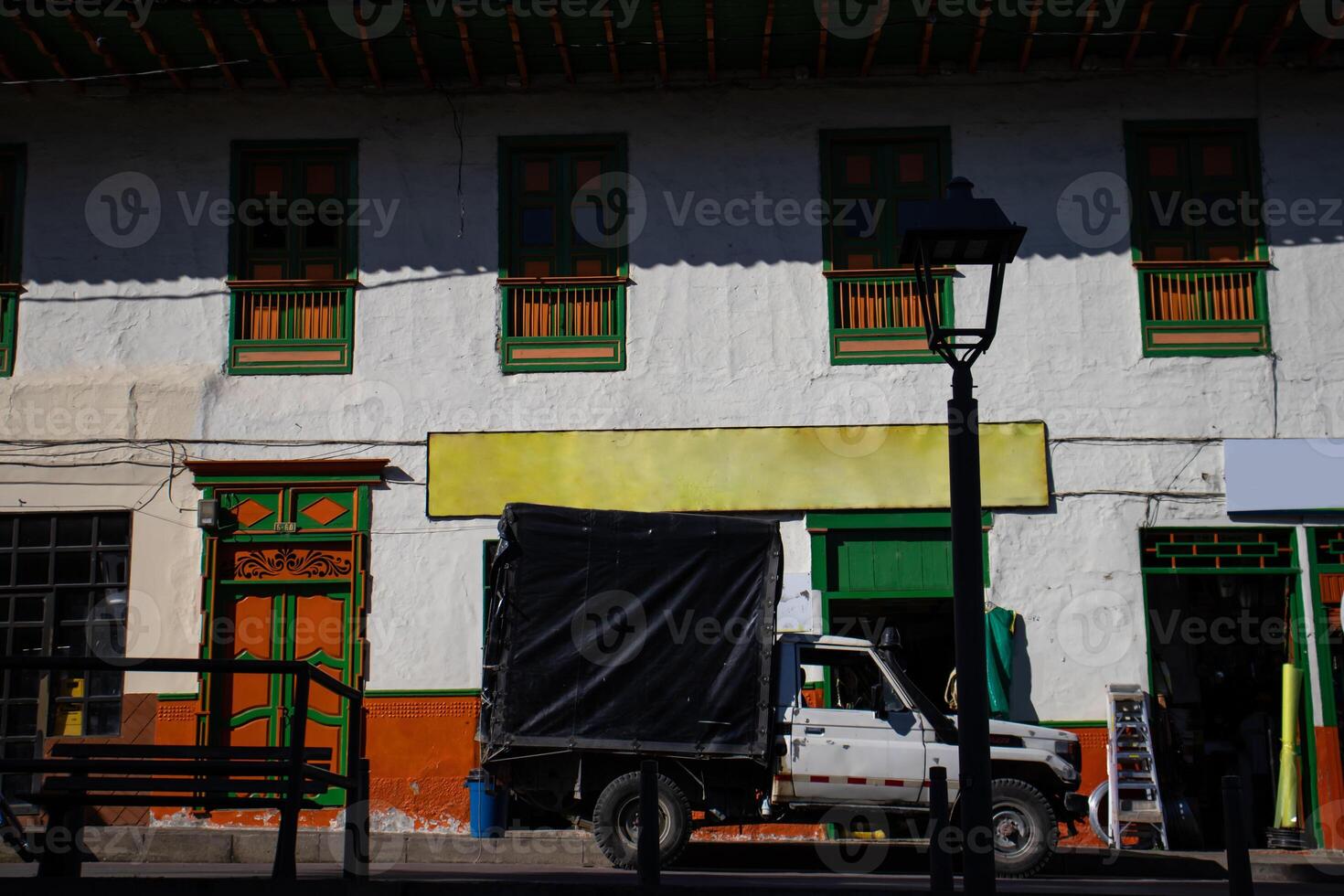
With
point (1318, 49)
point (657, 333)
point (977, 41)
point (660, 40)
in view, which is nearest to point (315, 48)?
point (660, 40)

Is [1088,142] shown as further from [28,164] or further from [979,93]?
[28,164]

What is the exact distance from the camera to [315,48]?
1483 cm

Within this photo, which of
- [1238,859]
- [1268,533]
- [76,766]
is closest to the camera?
[76,766]

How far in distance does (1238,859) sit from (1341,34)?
31.3 feet

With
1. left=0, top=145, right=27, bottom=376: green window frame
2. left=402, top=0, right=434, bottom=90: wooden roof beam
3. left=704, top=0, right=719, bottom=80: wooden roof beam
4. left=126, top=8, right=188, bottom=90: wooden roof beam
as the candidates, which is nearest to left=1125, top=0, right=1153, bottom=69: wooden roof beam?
left=704, top=0, right=719, bottom=80: wooden roof beam

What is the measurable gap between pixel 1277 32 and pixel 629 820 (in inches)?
377

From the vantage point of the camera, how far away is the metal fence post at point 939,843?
328 inches

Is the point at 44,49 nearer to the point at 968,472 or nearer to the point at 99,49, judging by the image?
the point at 99,49

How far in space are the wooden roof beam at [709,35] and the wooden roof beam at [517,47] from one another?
1762 mm

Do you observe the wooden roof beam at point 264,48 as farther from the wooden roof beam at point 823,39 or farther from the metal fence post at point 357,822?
the metal fence post at point 357,822

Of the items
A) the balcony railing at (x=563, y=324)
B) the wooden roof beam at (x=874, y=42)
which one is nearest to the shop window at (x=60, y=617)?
the balcony railing at (x=563, y=324)

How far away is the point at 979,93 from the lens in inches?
609

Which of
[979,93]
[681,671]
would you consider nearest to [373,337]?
[681,671]

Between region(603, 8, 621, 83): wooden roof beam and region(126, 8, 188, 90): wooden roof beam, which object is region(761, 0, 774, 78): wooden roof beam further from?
region(126, 8, 188, 90): wooden roof beam
